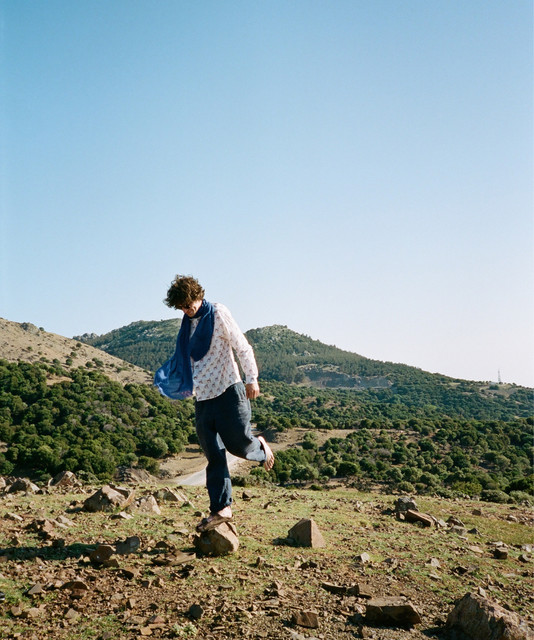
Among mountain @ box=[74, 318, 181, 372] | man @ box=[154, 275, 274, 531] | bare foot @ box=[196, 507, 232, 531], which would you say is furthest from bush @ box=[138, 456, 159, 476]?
mountain @ box=[74, 318, 181, 372]

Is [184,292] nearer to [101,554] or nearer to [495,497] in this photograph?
[101,554]

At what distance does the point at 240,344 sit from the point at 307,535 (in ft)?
7.45

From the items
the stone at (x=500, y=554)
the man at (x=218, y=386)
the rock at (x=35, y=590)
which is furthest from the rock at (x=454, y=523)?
the rock at (x=35, y=590)

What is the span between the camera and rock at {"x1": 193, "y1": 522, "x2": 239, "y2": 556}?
15.4 ft

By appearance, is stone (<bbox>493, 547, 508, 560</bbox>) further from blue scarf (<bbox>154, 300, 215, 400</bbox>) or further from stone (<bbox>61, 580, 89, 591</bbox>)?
stone (<bbox>61, 580, 89, 591</bbox>)

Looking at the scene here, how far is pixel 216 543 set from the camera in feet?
15.5

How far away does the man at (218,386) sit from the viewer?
4.86 metres

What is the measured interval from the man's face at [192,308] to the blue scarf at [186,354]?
0.03 metres

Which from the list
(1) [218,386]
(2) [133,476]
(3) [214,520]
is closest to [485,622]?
(3) [214,520]

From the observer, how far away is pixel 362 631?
323cm

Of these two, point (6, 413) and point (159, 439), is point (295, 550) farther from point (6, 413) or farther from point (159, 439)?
point (6, 413)

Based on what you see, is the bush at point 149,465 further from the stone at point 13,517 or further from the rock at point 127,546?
the rock at point 127,546

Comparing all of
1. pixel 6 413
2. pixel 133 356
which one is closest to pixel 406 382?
pixel 133 356

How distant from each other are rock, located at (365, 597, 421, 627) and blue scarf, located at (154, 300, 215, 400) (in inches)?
106
